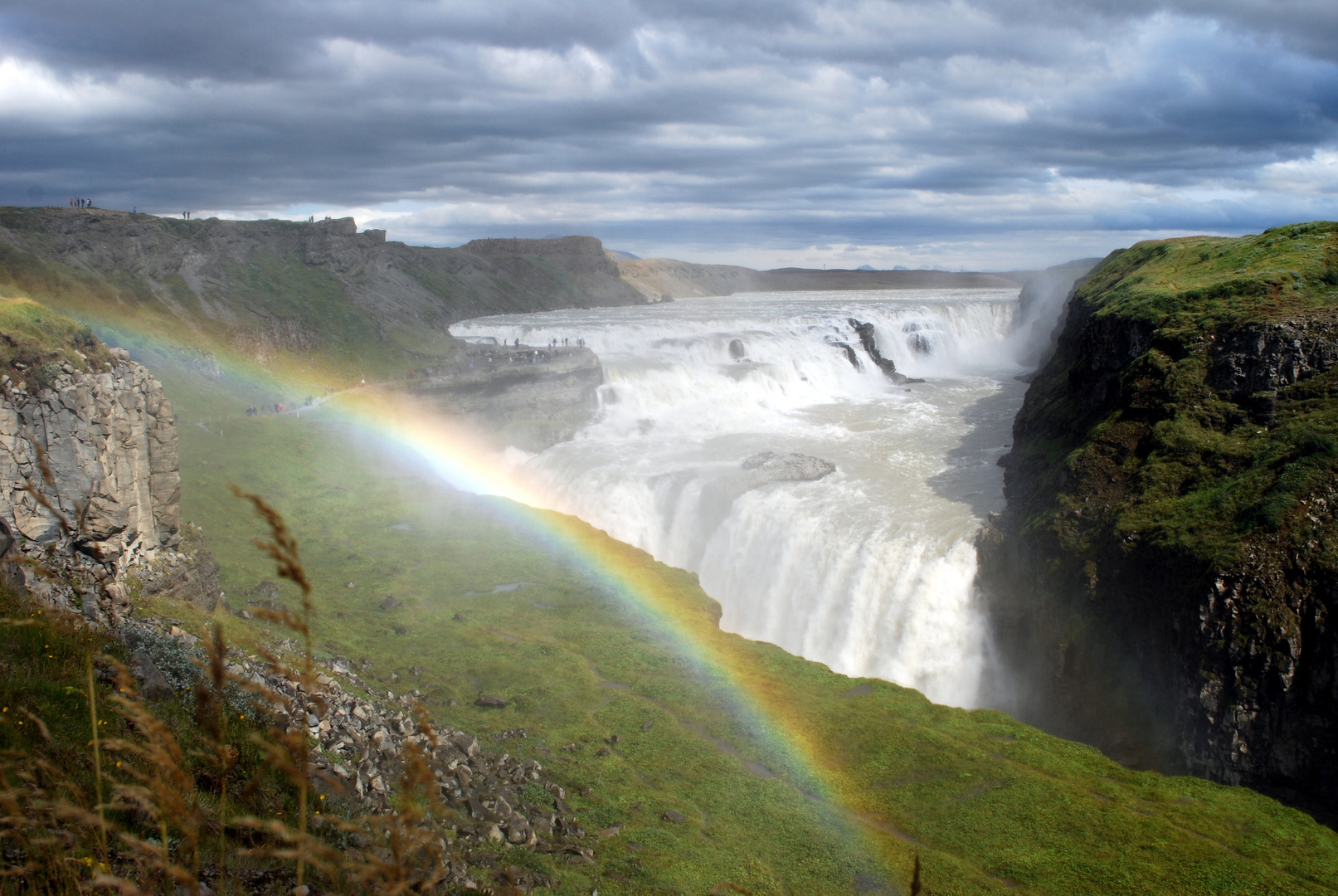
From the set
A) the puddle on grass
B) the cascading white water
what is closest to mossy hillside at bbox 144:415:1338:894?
the puddle on grass

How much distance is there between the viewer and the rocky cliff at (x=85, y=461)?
13.4 m

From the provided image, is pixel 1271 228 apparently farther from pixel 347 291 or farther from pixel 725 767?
pixel 347 291

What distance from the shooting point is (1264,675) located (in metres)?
17.8

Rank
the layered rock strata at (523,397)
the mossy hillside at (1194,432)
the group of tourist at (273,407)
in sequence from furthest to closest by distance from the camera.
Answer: the layered rock strata at (523,397), the group of tourist at (273,407), the mossy hillside at (1194,432)

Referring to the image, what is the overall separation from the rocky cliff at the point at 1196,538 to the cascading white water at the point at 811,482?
233 centimetres

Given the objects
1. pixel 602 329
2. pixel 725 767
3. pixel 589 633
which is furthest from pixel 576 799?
pixel 602 329

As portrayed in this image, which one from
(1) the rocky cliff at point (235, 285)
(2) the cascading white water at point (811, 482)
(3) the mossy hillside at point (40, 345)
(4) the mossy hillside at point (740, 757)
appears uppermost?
(1) the rocky cliff at point (235, 285)

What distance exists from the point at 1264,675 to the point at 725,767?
12.2m

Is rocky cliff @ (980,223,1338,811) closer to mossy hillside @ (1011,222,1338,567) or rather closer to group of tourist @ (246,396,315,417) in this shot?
mossy hillside @ (1011,222,1338,567)

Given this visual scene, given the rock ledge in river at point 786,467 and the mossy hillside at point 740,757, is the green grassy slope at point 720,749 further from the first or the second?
the rock ledge in river at point 786,467

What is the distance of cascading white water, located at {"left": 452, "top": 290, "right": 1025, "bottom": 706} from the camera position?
25.9 m

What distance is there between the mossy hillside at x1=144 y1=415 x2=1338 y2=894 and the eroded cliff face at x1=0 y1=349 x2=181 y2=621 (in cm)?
231

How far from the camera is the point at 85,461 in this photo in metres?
15.6

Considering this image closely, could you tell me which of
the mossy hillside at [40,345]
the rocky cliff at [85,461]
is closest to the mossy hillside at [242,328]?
the rocky cliff at [85,461]
